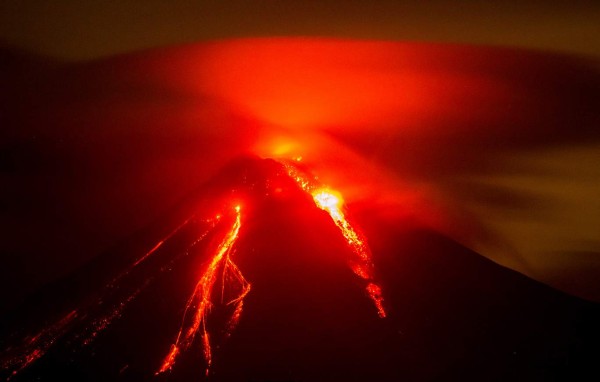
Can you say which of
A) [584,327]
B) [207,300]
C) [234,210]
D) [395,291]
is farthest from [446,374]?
[234,210]

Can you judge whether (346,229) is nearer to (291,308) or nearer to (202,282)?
(291,308)

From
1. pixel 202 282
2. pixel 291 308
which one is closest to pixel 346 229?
pixel 291 308

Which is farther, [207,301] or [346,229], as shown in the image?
[346,229]

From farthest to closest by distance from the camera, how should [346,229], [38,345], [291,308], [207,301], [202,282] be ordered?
[346,229]
[202,282]
[207,301]
[38,345]
[291,308]

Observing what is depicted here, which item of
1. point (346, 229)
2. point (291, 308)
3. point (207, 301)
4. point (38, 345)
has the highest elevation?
point (38, 345)

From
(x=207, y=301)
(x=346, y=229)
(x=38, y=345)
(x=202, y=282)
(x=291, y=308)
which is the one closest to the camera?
(x=291, y=308)

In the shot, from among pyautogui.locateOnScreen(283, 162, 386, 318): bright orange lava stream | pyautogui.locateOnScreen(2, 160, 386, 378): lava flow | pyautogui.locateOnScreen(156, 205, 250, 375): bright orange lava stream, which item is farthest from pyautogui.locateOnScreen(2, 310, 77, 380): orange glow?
pyautogui.locateOnScreen(283, 162, 386, 318): bright orange lava stream

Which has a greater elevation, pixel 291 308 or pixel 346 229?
pixel 346 229
